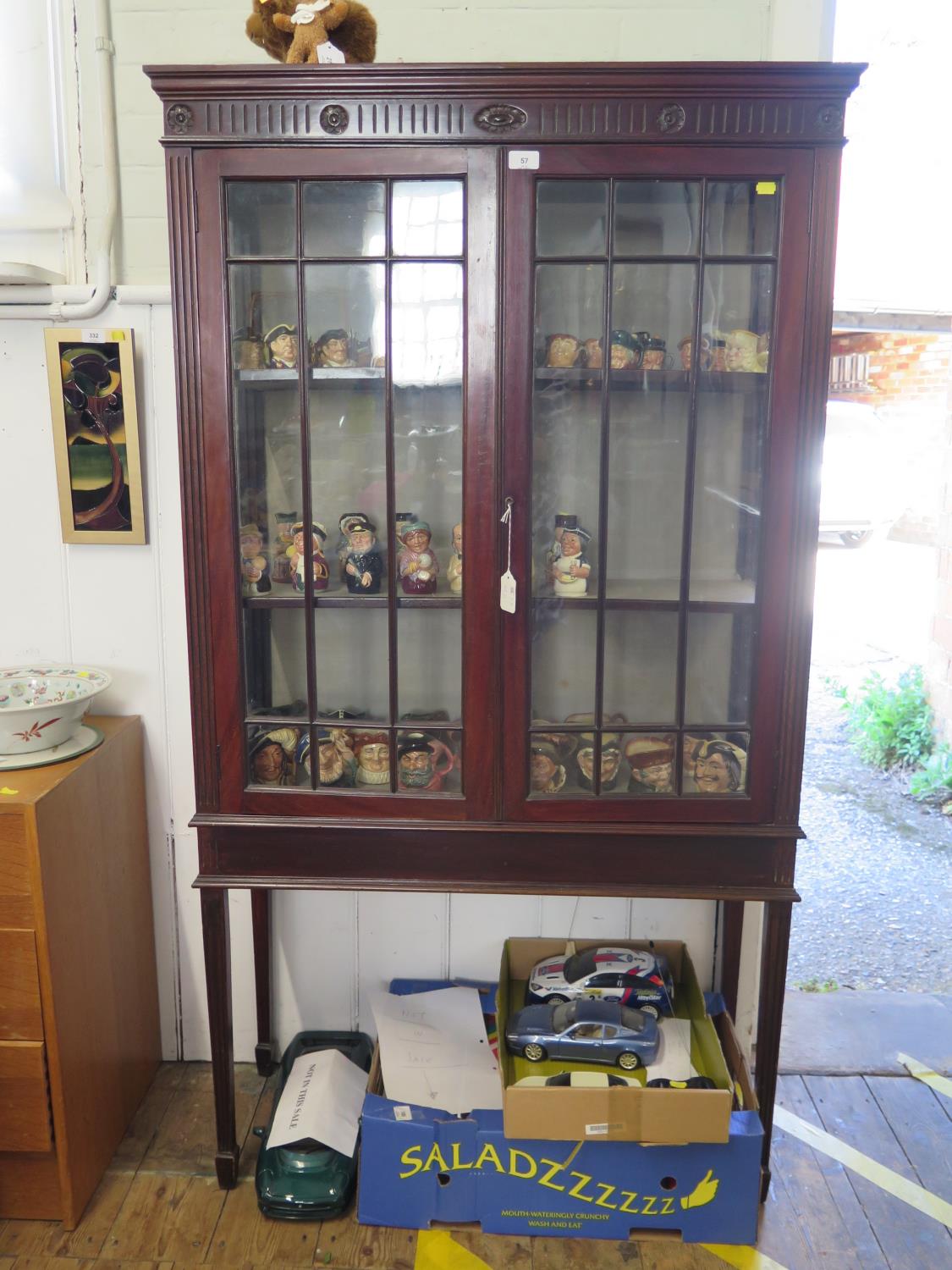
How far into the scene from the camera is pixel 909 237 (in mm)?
5047

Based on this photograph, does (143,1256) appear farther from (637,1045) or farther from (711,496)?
(711,496)

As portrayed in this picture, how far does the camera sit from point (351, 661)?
1.69 metres

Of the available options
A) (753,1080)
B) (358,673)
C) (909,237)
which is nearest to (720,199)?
(358,673)

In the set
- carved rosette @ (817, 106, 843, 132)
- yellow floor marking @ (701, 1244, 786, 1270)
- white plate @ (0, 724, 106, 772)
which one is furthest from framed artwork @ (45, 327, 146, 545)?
yellow floor marking @ (701, 1244, 786, 1270)

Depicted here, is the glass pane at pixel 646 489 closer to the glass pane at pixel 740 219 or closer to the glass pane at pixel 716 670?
the glass pane at pixel 716 670

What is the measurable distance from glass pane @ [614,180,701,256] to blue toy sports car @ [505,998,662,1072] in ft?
4.53

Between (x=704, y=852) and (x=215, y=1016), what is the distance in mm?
959

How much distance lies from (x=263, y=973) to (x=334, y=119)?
1718 mm

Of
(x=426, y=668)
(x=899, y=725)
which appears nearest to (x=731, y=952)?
(x=426, y=668)

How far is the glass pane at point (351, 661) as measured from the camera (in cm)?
167

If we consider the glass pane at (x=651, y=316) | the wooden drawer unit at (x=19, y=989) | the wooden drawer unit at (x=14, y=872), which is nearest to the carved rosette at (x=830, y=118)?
the glass pane at (x=651, y=316)

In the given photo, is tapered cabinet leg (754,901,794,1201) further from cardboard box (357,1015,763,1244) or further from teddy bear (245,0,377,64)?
teddy bear (245,0,377,64)

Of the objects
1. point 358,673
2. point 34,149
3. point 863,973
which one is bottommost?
point 863,973

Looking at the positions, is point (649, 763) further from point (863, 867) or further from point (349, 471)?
point (863, 867)
